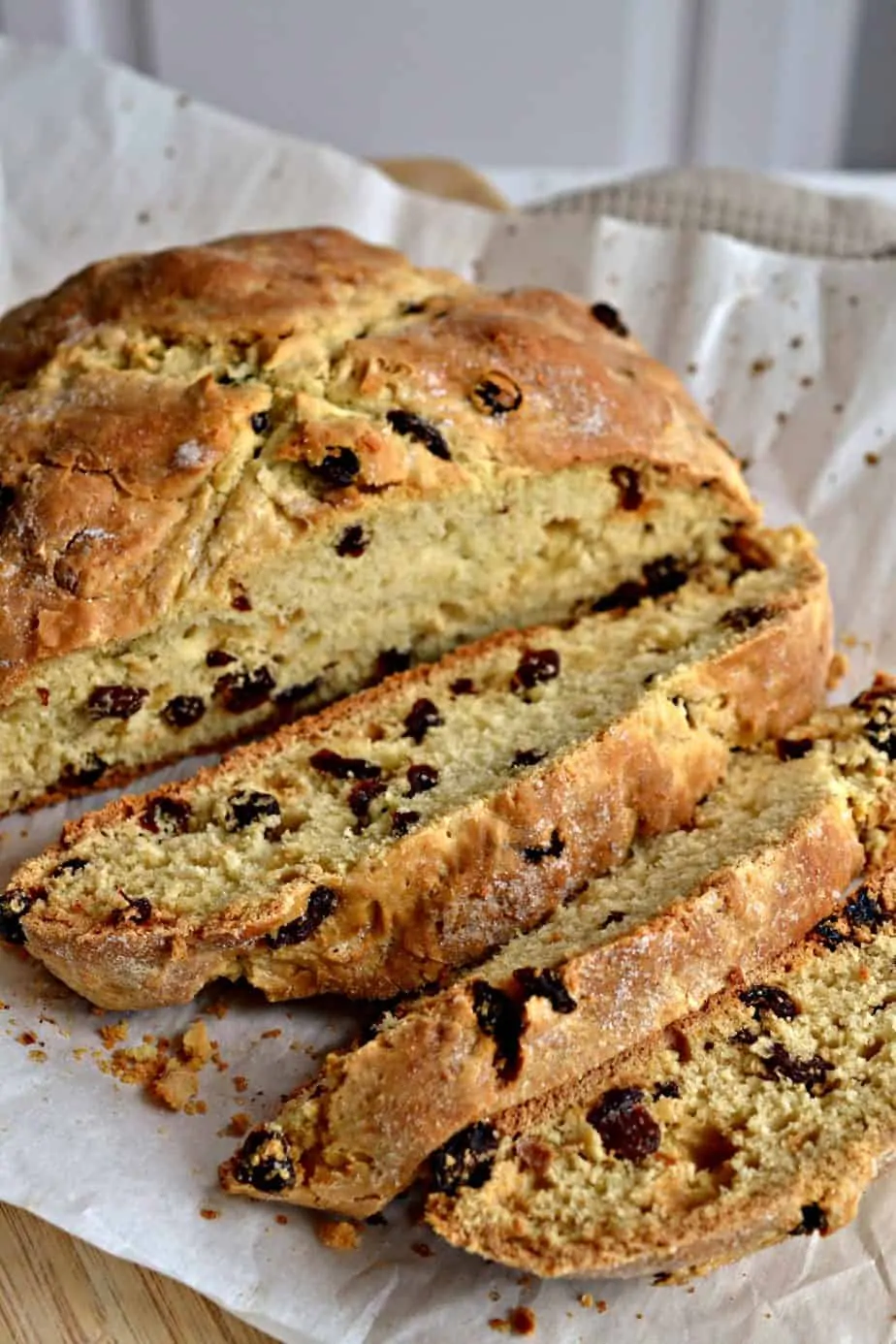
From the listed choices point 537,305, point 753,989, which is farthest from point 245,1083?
point 537,305

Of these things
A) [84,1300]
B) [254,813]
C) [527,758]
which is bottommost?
[84,1300]

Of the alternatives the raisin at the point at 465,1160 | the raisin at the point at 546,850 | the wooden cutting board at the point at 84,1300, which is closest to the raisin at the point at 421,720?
the raisin at the point at 546,850

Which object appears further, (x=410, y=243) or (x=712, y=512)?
(x=410, y=243)

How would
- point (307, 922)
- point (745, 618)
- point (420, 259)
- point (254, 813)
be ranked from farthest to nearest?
point (420, 259)
point (745, 618)
point (254, 813)
point (307, 922)

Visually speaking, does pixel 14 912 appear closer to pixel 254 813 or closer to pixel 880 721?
pixel 254 813

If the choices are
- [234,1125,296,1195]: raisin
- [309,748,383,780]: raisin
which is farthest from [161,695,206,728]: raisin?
[234,1125,296,1195]: raisin

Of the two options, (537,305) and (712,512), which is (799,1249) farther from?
(537,305)

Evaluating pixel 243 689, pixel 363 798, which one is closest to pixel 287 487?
pixel 243 689
